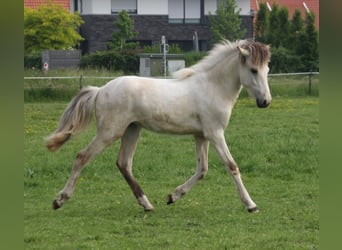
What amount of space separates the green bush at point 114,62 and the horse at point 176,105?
25.3 meters

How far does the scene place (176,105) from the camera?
675 centimetres

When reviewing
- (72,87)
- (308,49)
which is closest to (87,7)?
(308,49)

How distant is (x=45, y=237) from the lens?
554cm

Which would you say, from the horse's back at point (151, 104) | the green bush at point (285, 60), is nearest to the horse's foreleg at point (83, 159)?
the horse's back at point (151, 104)

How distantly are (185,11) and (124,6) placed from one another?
13.3ft

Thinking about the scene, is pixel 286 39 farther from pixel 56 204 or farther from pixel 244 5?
pixel 56 204

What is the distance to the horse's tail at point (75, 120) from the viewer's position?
6816mm

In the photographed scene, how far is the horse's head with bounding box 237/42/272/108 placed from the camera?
6.52 meters

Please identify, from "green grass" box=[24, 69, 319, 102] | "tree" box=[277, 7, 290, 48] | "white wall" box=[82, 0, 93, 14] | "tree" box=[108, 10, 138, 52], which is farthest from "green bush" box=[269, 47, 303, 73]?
"white wall" box=[82, 0, 93, 14]

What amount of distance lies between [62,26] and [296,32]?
12.0 m

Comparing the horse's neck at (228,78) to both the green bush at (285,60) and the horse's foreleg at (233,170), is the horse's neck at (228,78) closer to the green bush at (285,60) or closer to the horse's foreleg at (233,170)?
the horse's foreleg at (233,170)

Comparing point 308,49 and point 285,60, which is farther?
point 285,60

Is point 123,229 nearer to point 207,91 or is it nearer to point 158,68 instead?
point 207,91
